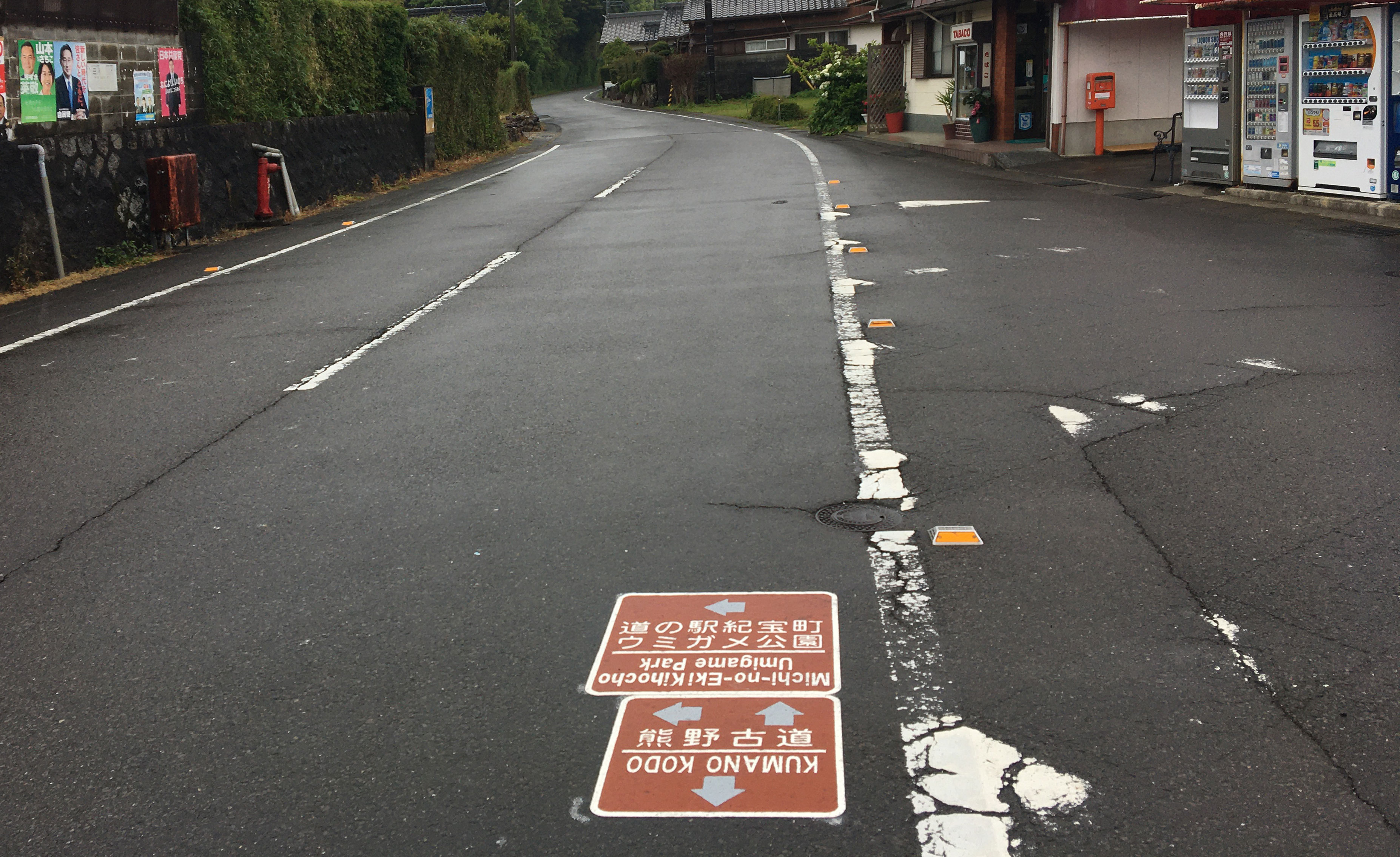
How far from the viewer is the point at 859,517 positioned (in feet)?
17.7

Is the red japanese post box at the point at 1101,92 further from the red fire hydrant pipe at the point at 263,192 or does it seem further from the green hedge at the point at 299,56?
the red fire hydrant pipe at the point at 263,192

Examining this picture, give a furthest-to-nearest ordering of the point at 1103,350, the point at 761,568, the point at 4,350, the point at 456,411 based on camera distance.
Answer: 1. the point at 4,350
2. the point at 1103,350
3. the point at 456,411
4. the point at 761,568

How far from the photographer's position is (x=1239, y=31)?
1723cm

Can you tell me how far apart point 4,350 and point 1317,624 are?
30.1 feet

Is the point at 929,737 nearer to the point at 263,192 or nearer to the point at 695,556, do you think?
the point at 695,556

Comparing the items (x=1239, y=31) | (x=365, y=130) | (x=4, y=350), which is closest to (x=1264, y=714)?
(x=4, y=350)

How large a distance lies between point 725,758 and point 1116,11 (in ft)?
74.3

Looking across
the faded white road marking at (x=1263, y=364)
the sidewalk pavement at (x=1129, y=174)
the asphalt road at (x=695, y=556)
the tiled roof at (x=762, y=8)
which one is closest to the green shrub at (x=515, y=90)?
the sidewalk pavement at (x=1129, y=174)

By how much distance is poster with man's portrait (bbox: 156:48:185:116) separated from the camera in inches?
655

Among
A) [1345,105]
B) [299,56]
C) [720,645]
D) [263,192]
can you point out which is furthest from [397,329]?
[299,56]

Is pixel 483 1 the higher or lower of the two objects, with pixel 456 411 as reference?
higher

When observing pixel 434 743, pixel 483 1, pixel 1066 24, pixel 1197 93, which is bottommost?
pixel 434 743

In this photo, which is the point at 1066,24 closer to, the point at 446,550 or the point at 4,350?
the point at 4,350

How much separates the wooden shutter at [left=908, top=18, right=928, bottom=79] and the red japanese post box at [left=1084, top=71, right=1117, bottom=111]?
10.1 metres
